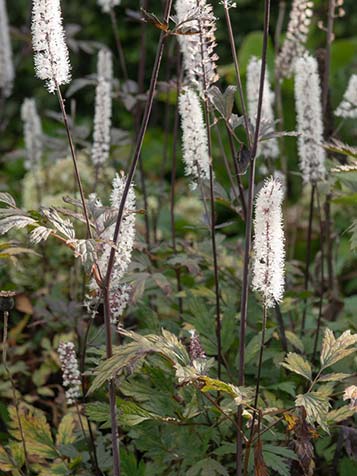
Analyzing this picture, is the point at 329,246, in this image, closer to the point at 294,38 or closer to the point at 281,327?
the point at 281,327

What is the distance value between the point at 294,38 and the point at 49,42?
1550mm

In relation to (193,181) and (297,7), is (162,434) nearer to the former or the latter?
(193,181)

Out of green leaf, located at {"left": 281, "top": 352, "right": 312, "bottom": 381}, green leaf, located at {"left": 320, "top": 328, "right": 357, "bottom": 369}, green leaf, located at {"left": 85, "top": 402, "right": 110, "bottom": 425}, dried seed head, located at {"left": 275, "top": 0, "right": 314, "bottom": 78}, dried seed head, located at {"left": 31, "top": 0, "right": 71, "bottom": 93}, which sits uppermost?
dried seed head, located at {"left": 275, "top": 0, "right": 314, "bottom": 78}

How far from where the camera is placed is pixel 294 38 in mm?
3174

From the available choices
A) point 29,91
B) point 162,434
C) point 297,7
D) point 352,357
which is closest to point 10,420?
point 162,434

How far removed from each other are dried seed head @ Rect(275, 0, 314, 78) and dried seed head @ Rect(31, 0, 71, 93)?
139 centimetres

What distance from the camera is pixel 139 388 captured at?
2.31 meters

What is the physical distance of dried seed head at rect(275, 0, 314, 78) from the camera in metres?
3.06

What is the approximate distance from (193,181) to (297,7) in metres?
0.93

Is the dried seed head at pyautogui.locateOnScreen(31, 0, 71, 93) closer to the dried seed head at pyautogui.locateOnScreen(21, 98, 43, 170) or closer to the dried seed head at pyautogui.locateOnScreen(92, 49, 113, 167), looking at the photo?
the dried seed head at pyautogui.locateOnScreen(92, 49, 113, 167)

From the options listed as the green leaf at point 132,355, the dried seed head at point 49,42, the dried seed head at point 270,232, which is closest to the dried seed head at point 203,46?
the dried seed head at point 49,42

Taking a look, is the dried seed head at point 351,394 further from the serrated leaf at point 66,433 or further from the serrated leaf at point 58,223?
the serrated leaf at point 66,433

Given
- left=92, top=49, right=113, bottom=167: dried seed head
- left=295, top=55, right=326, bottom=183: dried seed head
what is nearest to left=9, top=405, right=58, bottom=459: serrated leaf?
left=92, top=49, right=113, bottom=167: dried seed head

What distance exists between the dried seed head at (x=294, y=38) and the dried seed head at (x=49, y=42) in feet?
4.56
